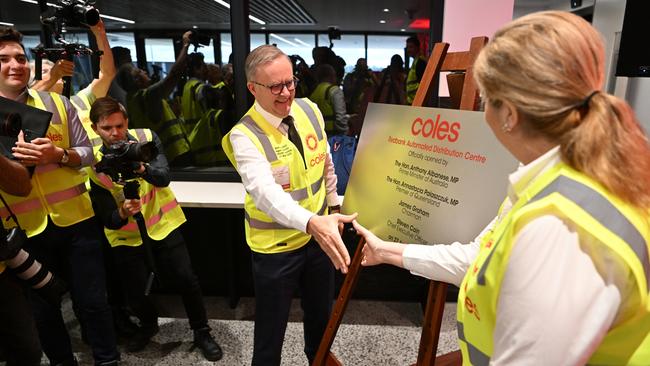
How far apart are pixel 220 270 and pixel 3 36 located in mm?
1863

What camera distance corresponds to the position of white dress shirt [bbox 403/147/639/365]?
1.96 feet

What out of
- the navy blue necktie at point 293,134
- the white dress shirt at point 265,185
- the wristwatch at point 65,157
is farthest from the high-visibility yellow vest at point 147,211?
the navy blue necktie at point 293,134

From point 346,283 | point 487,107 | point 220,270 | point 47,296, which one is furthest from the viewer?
point 220,270

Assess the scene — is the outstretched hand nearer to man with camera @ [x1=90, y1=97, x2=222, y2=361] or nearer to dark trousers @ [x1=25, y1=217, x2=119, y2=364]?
man with camera @ [x1=90, y1=97, x2=222, y2=361]

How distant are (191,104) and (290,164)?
7.28 feet

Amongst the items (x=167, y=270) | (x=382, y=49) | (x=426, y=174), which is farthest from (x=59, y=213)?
(x=382, y=49)

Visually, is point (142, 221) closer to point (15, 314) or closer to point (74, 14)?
point (15, 314)

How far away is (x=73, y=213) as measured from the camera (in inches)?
76.2

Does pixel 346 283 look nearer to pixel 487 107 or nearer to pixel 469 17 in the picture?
pixel 487 107

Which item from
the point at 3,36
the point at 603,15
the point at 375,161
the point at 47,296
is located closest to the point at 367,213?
the point at 375,161

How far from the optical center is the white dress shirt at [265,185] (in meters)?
1.45

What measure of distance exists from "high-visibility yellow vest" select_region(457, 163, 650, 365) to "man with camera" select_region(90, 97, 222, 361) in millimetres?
1641

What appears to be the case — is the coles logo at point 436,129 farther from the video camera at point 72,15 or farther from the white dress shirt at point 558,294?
the video camera at point 72,15

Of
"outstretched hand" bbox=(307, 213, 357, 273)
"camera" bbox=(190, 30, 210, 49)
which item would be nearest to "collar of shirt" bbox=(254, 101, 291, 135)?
"outstretched hand" bbox=(307, 213, 357, 273)
